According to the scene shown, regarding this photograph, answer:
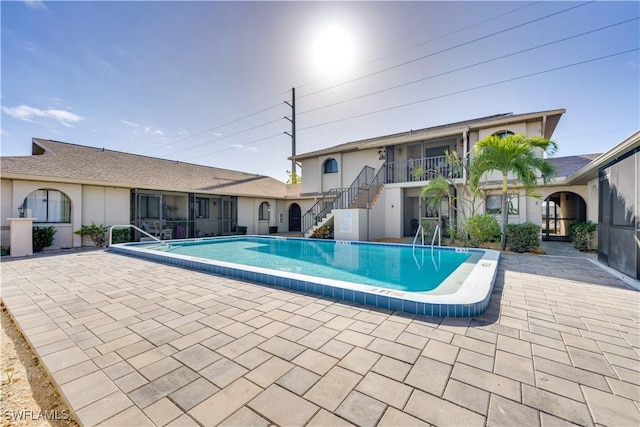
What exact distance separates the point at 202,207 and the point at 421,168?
45.5ft

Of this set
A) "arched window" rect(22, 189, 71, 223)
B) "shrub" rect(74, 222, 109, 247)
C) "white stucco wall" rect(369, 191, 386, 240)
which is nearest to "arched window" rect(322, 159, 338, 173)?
"white stucco wall" rect(369, 191, 386, 240)

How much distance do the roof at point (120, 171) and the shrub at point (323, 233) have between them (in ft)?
19.8

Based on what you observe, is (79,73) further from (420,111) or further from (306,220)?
(420,111)

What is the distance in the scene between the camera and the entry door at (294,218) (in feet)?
68.5

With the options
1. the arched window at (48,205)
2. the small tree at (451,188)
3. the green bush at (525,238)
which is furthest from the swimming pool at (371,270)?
the arched window at (48,205)

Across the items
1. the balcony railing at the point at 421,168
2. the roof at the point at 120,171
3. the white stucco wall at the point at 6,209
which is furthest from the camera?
the balcony railing at the point at 421,168

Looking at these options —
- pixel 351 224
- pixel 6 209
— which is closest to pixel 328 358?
pixel 351 224

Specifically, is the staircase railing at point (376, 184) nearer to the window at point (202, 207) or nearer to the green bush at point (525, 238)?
the green bush at point (525, 238)

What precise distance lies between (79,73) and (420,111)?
690 inches

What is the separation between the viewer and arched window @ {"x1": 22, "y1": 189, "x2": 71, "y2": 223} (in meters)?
10.6

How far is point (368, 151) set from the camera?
15.7m

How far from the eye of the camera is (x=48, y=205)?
1095cm

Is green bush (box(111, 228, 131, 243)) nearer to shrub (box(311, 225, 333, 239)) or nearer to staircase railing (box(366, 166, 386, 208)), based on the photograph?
shrub (box(311, 225, 333, 239))

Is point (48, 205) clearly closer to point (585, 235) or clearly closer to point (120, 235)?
point (120, 235)
